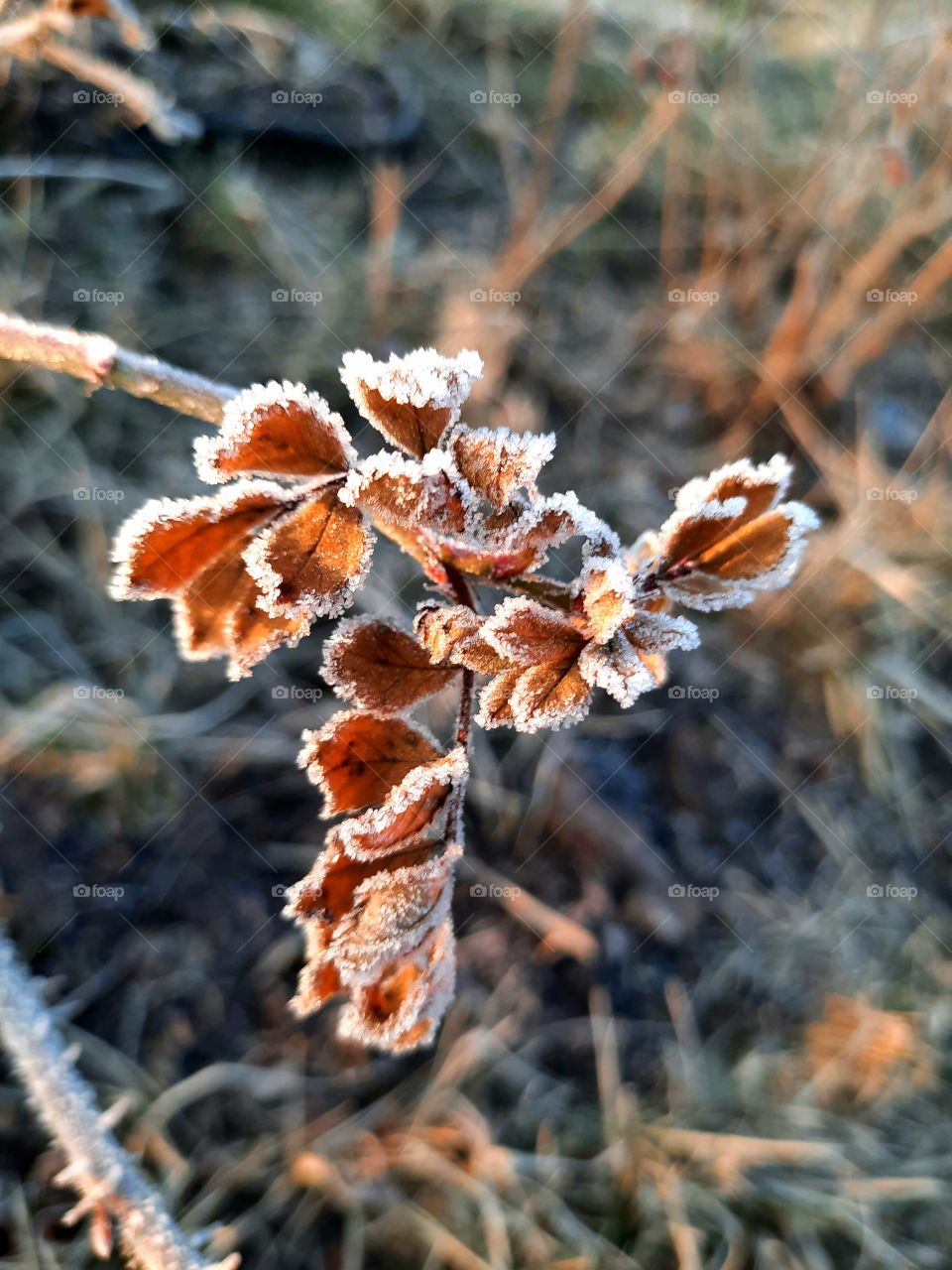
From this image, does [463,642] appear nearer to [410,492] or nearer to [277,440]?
[410,492]

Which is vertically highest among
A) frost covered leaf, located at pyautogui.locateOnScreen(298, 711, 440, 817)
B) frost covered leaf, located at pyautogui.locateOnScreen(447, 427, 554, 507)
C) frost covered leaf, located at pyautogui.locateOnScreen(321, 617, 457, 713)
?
frost covered leaf, located at pyautogui.locateOnScreen(447, 427, 554, 507)

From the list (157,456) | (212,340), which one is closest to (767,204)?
(212,340)

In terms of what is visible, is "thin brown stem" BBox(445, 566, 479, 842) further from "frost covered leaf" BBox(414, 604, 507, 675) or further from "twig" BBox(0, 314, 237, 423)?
"twig" BBox(0, 314, 237, 423)

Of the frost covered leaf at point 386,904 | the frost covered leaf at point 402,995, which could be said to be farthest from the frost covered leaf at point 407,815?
the frost covered leaf at point 402,995

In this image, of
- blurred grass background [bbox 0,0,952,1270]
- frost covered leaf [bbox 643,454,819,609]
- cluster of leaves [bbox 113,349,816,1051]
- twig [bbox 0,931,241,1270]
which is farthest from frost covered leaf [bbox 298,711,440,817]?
blurred grass background [bbox 0,0,952,1270]

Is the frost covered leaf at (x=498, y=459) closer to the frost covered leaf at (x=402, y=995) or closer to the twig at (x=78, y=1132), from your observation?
the frost covered leaf at (x=402, y=995)

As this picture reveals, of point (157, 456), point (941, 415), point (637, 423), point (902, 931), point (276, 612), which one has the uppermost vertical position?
point (276, 612)

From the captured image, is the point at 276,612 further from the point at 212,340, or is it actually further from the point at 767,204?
the point at 767,204
